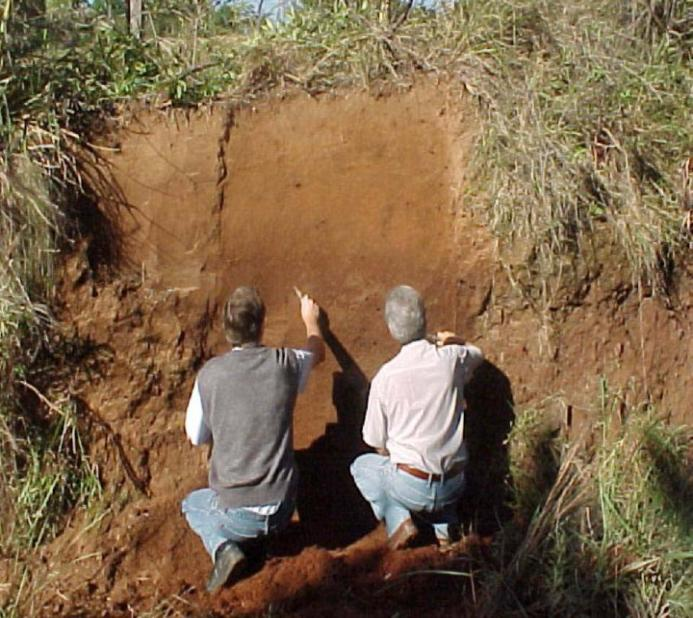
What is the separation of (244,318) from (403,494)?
3.65 feet

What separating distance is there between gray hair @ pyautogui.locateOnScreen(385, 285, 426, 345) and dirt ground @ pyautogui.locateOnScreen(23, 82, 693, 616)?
0.43 m

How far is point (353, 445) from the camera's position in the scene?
6105 millimetres

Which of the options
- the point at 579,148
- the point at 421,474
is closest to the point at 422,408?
the point at 421,474

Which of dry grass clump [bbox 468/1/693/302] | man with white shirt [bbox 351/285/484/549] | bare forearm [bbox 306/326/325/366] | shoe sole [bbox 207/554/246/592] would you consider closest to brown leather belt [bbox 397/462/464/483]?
man with white shirt [bbox 351/285/484/549]

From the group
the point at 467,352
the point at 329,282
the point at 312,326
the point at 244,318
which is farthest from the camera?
the point at 329,282

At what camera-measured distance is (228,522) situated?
213 inches

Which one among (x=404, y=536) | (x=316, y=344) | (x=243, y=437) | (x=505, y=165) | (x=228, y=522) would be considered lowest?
(x=404, y=536)

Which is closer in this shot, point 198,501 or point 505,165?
point 198,501

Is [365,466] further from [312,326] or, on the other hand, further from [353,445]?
[312,326]

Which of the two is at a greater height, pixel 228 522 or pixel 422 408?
pixel 422 408

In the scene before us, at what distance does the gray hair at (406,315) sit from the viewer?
5.64m

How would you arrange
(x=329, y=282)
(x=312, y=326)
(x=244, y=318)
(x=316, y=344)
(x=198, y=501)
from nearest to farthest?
1. (x=244, y=318)
2. (x=198, y=501)
3. (x=316, y=344)
4. (x=312, y=326)
5. (x=329, y=282)

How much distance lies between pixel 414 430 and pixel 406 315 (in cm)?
55

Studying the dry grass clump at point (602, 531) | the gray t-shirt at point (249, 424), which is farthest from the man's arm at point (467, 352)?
the gray t-shirt at point (249, 424)
